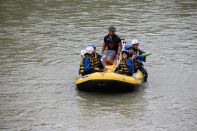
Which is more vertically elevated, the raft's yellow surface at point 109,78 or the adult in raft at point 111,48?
the adult in raft at point 111,48

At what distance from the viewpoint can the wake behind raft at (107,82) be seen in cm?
1290

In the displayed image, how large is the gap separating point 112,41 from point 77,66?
6.90ft

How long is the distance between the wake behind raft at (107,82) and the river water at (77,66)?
0.22m

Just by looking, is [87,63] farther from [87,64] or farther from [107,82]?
[107,82]

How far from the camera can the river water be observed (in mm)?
11648

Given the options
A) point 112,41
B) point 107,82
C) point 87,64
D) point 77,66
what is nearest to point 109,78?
point 107,82

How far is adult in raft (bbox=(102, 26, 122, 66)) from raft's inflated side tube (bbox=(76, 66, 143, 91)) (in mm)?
1115

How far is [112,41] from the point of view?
49.2 ft

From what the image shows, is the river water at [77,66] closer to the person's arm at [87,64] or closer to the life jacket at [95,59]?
the person's arm at [87,64]

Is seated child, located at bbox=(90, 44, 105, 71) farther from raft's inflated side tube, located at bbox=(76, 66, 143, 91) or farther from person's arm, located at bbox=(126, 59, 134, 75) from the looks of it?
person's arm, located at bbox=(126, 59, 134, 75)

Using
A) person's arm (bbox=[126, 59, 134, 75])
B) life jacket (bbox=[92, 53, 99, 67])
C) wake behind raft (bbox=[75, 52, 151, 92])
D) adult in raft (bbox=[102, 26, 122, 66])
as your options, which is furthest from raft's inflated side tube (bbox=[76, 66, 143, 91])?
adult in raft (bbox=[102, 26, 122, 66])

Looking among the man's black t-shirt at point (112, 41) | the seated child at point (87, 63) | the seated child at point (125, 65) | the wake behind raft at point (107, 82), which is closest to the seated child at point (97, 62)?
the seated child at point (87, 63)

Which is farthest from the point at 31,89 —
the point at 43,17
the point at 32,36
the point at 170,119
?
the point at 43,17

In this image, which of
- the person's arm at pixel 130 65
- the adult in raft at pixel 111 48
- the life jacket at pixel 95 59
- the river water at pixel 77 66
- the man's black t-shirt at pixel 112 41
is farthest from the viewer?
A: the man's black t-shirt at pixel 112 41
